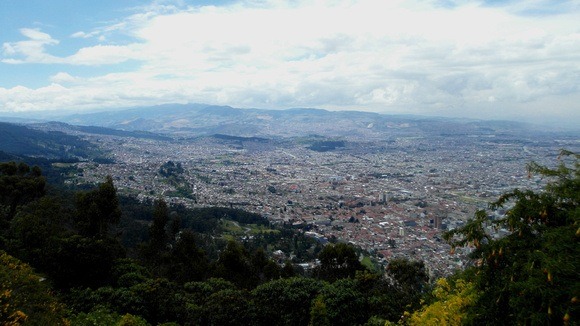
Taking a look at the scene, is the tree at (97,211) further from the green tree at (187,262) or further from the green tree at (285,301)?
the green tree at (285,301)

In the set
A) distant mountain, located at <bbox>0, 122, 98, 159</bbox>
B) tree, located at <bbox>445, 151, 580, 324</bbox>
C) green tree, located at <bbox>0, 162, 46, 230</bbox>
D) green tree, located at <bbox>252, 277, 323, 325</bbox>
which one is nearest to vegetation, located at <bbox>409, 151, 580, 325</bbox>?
tree, located at <bbox>445, 151, 580, 324</bbox>

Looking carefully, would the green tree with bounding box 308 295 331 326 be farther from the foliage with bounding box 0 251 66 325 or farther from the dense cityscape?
the dense cityscape

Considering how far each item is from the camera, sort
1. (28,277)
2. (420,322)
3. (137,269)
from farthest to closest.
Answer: (137,269) → (28,277) → (420,322)

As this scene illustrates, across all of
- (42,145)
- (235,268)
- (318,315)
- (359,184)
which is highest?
(318,315)

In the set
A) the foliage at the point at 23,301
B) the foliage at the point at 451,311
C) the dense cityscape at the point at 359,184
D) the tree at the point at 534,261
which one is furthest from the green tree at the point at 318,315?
the dense cityscape at the point at 359,184

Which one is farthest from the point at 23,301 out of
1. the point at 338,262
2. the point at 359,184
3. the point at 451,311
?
the point at 359,184

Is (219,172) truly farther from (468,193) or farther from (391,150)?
(391,150)

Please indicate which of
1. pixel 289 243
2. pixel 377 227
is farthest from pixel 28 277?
pixel 377 227

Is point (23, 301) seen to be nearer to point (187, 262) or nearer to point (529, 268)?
point (529, 268)
